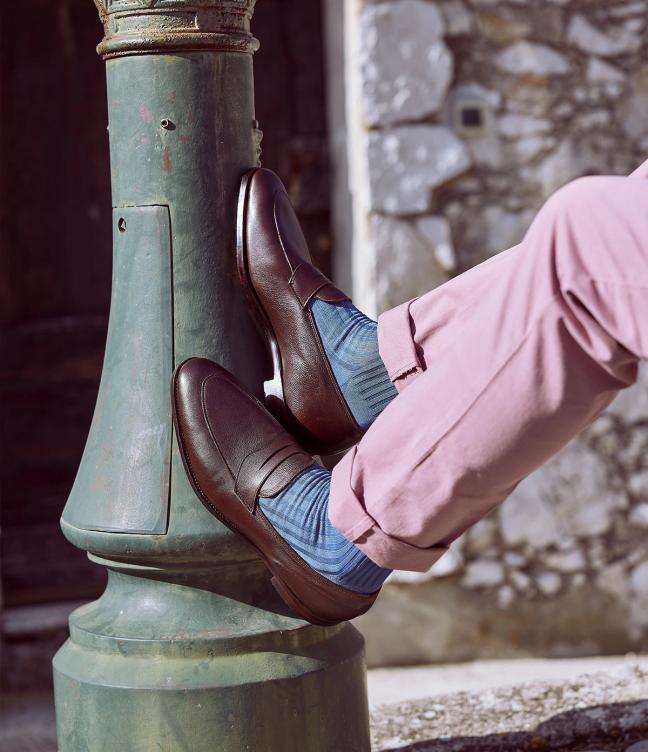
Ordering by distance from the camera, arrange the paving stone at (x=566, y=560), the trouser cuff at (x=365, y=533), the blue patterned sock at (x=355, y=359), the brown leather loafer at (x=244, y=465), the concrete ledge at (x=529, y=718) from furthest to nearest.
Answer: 1. the paving stone at (x=566, y=560)
2. the concrete ledge at (x=529, y=718)
3. the blue patterned sock at (x=355, y=359)
4. the brown leather loafer at (x=244, y=465)
5. the trouser cuff at (x=365, y=533)

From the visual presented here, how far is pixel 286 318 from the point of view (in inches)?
71.6

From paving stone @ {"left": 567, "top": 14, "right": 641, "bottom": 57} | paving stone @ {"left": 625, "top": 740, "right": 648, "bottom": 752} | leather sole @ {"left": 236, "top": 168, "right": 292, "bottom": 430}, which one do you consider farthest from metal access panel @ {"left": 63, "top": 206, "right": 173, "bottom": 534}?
paving stone @ {"left": 567, "top": 14, "right": 641, "bottom": 57}

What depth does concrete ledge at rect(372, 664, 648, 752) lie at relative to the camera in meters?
2.24

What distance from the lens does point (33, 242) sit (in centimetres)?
441

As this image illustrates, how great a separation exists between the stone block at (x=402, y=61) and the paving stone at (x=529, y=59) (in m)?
0.18

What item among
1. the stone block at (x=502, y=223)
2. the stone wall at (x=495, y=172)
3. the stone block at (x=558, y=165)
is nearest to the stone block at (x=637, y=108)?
the stone wall at (x=495, y=172)

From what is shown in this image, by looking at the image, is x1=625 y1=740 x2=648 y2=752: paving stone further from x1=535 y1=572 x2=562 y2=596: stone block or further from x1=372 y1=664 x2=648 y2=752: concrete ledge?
x1=535 y1=572 x2=562 y2=596: stone block

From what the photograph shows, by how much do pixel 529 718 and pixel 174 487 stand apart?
3.19ft

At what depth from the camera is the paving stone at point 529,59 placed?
363cm

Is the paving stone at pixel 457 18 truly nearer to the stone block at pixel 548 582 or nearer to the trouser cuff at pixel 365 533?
the stone block at pixel 548 582

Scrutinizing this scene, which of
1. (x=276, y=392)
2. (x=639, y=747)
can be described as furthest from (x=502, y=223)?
(x=276, y=392)

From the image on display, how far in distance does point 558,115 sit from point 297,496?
2.33 metres

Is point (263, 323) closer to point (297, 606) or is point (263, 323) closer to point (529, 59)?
point (297, 606)

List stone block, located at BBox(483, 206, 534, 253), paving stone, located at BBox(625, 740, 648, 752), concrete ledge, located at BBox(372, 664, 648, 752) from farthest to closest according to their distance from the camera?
stone block, located at BBox(483, 206, 534, 253) → concrete ledge, located at BBox(372, 664, 648, 752) → paving stone, located at BBox(625, 740, 648, 752)
